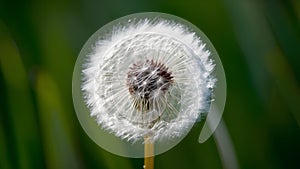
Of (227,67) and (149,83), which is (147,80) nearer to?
(149,83)

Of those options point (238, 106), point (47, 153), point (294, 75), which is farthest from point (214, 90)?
point (47, 153)

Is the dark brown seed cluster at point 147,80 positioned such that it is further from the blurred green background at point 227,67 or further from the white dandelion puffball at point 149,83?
the blurred green background at point 227,67

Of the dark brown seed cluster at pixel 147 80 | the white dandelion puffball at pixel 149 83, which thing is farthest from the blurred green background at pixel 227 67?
the dark brown seed cluster at pixel 147 80

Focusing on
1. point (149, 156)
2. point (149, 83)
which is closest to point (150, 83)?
point (149, 83)

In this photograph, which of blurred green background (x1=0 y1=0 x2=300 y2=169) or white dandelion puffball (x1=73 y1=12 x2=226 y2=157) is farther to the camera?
blurred green background (x1=0 y1=0 x2=300 y2=169)

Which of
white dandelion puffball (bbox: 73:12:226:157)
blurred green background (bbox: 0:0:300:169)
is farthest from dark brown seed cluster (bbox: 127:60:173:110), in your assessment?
blurred green background (bbox: 0:0:300:169)

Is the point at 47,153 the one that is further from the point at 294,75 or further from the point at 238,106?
the point at 294,75

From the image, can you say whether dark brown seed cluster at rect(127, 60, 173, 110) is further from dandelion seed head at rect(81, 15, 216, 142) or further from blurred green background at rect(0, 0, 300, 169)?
blurred green background at rect(0, 0, 300, 169)
